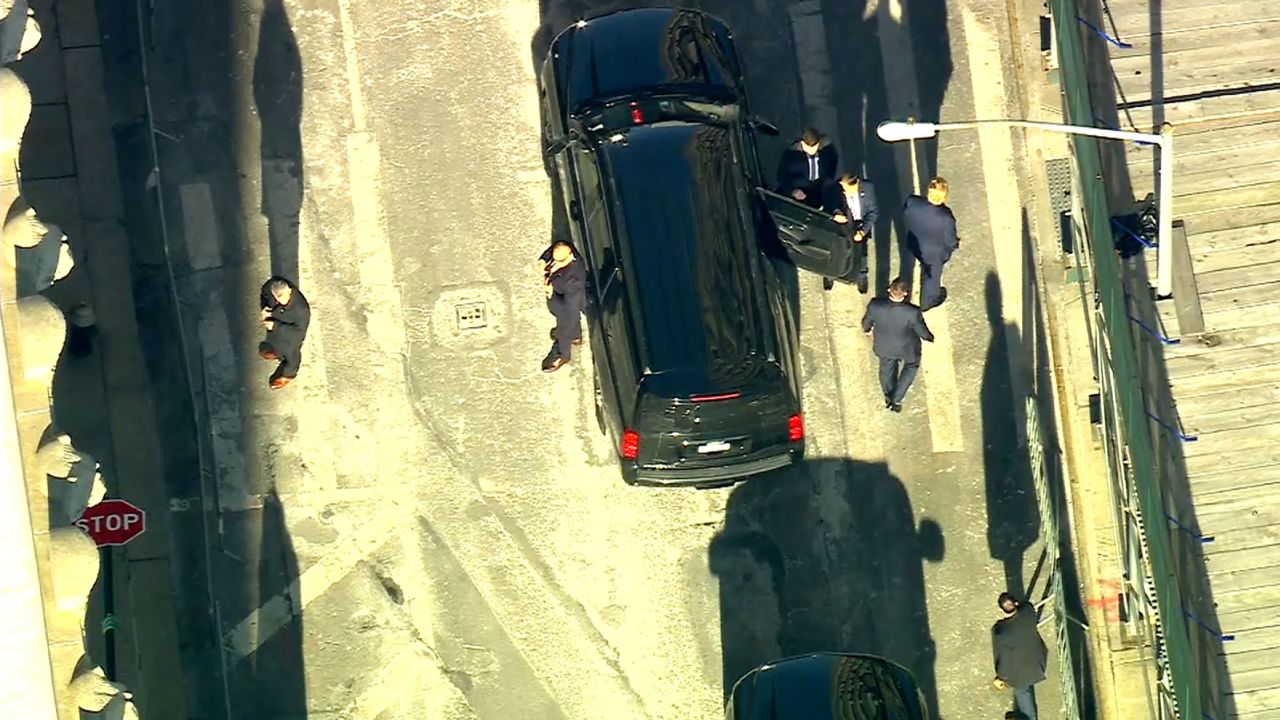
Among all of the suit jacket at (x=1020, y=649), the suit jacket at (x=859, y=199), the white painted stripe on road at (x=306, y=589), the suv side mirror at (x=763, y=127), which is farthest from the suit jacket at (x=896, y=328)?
the white painted stripe on road at (x=306, y=589)

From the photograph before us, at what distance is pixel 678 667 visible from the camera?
14141 mm

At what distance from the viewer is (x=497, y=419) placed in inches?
564

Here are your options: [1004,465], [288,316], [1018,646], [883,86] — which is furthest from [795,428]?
[288,316]

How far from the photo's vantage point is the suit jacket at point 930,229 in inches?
518

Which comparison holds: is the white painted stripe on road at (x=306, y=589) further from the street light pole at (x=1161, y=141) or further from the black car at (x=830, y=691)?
the street light pole at (x=1161, y=141)

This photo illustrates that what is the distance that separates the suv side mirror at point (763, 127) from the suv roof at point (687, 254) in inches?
32.2

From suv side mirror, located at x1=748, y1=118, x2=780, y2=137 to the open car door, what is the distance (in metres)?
0.82

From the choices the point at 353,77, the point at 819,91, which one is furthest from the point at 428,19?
the point at 819,91

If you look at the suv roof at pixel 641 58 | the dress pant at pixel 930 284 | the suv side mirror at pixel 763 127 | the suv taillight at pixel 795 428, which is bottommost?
the suv taillight at pixel 795 428

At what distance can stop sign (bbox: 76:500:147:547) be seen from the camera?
479 inches

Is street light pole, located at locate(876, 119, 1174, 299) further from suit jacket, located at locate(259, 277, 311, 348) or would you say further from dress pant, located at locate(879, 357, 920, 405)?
suit jacket, located at locate(259, 277, 311, 348)

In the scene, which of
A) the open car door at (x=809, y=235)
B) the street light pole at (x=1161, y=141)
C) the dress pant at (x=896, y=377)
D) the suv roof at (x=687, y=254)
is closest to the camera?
the street light pole at (x=1161, y=141)

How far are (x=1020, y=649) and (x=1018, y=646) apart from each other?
41 millimetres

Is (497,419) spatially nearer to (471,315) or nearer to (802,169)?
(471,315)
